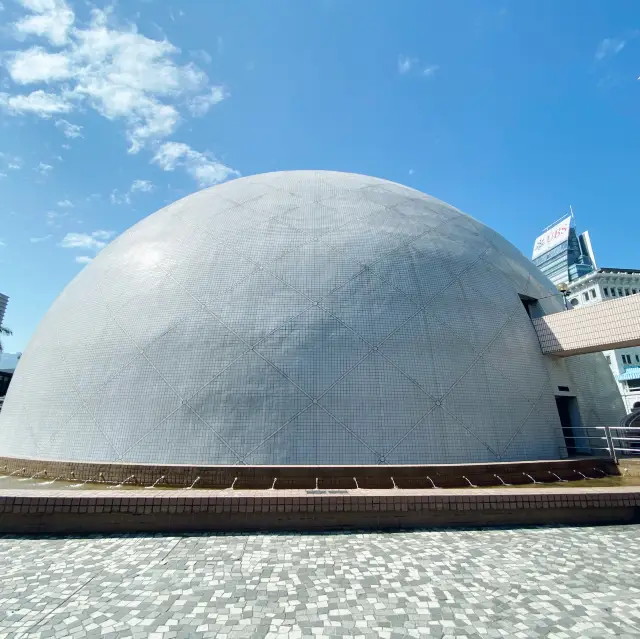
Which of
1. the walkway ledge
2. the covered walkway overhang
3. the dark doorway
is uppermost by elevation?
the covered walkway overhang

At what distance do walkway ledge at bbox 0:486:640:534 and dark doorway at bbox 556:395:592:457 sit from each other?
16.6ft

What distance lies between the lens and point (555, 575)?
181 inches

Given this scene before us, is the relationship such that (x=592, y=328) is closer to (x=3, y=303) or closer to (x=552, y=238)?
(x=3, y=303)

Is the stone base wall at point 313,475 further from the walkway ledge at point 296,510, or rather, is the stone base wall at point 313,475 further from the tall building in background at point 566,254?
the tall building in background at point 566,254

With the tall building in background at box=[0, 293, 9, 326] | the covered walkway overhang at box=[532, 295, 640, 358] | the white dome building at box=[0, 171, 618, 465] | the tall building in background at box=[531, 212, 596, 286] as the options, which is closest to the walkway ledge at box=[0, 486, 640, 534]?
the white dome building at box=[0, 171, 618, 465]

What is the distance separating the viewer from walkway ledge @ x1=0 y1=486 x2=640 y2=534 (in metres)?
6.06

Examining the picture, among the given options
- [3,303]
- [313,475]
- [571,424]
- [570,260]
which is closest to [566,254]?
[570,260]

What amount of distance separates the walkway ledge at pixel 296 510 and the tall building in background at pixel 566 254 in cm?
9768

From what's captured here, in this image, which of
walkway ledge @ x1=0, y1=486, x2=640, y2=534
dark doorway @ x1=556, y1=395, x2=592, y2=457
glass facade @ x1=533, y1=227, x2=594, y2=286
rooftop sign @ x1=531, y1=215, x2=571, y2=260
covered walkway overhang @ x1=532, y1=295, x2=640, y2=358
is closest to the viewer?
walkway ledge @ x1=0, y1=486, x2=640, y2=534

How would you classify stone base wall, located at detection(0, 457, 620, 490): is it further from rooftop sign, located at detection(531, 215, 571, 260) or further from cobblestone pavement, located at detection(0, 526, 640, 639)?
rooftop sign, located at detection(531, 215, 571, 260)

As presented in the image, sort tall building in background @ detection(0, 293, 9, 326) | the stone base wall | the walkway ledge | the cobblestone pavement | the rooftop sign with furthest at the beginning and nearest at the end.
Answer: the rooftop sign < tall building in background @ detection(0, 293, 9, 326) < the stone base wall < the walkway ledge < the cobblestone pavement

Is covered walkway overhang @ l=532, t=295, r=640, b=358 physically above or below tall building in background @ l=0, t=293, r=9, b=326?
below

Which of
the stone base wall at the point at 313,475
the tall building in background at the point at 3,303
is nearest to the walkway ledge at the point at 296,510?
the stone base wall at the point at 313,475

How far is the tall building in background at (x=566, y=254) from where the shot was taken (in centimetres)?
9131
